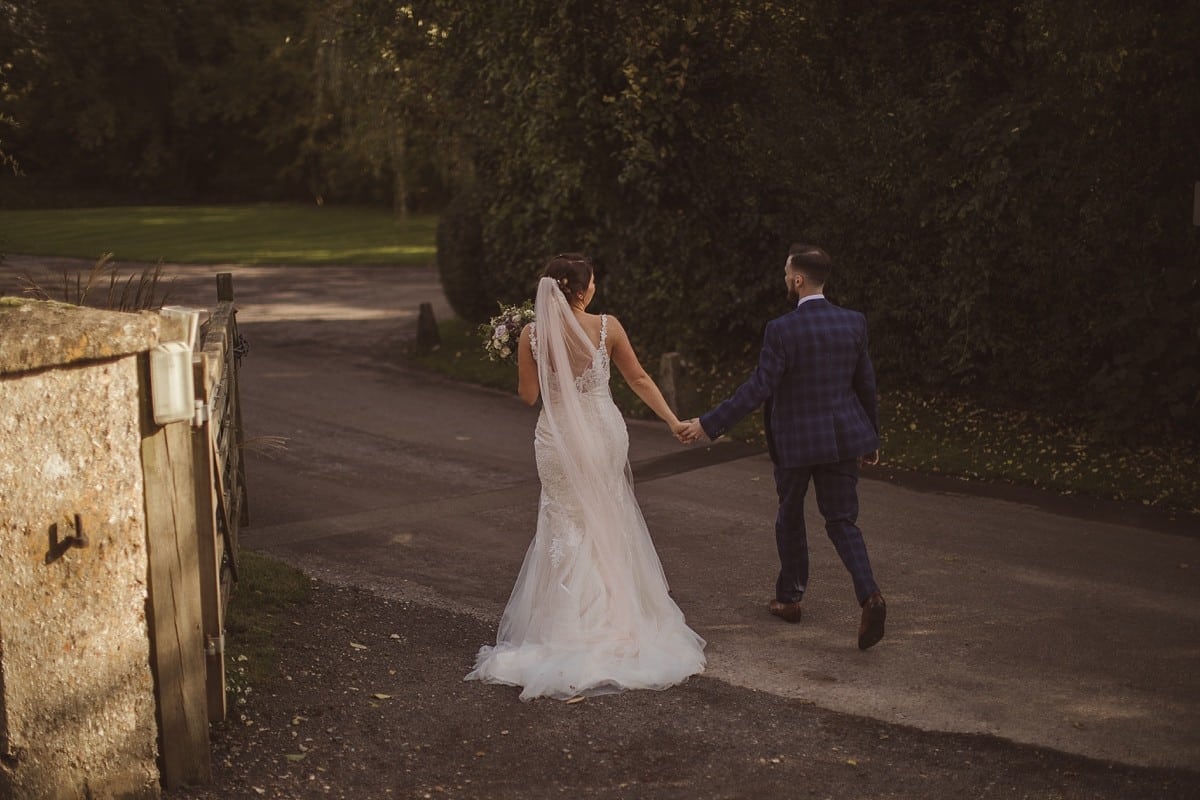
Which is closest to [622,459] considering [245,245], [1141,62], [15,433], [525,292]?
[15,433]

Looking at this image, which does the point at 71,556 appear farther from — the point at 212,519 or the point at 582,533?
the point at 582,533

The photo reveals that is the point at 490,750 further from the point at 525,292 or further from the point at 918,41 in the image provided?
the point at 525,292

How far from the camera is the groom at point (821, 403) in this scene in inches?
251

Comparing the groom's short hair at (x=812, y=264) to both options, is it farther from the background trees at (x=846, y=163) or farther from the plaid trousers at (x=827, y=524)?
the background trees at (x=846, y=163)

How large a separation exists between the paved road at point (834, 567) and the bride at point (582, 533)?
0.34 m

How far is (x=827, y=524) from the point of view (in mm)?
6617

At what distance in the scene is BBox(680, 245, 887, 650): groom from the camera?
20.9ft

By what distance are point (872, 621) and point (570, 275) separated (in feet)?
7.47

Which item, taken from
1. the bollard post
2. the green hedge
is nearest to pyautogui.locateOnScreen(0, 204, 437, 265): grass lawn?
the bollard post

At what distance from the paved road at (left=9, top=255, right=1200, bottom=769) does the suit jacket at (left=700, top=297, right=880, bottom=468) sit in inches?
39.9

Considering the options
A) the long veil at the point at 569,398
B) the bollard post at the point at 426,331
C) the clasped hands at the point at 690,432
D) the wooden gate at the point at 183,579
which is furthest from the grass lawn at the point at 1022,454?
the bollard post at the point at 426,331

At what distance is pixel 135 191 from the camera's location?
43469mm

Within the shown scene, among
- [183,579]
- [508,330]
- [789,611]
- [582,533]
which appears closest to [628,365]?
[508,330]

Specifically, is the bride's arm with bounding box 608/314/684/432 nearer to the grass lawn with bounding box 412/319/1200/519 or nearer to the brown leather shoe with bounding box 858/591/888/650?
the brown leather shoe with bounding box 858/591/888/650
